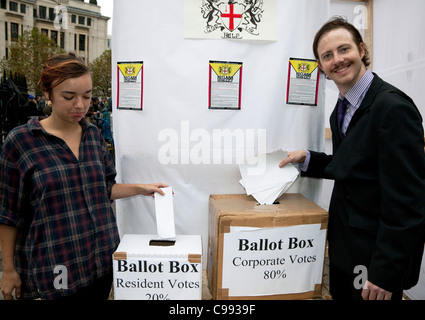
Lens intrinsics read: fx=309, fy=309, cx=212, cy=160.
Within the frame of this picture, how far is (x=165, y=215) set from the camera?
3.95 ft

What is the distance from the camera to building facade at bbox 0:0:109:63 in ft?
70.4

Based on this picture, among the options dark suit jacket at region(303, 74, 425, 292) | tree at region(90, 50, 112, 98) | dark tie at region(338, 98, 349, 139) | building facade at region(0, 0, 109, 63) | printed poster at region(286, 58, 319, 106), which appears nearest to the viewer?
dark suit jacket at region(303, 74, 425, 292)

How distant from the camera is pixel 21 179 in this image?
97 cm

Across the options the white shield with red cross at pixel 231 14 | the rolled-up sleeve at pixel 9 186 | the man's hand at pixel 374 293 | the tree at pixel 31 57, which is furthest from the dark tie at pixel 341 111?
the tree at pixel 31 57

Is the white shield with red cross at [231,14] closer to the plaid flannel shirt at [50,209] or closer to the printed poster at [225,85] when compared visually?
the printed poster at [225,85]

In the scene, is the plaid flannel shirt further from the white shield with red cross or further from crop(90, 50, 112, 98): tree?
crop(90, 50, 112, 98): tree

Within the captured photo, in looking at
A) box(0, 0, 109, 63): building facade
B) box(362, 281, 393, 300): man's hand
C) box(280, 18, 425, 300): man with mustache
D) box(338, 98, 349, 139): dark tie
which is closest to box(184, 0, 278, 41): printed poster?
box(280, 18, 425, 300): man with mustache

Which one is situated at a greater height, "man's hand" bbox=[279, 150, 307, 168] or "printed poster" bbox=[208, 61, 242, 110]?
"printed poster" bbox=[208, 61, 242, 110]

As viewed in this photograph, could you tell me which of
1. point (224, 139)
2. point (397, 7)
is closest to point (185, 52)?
point (224, 139)

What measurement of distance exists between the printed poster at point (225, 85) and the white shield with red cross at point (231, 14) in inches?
7.1

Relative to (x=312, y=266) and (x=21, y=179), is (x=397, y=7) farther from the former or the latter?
(x=21, y=179)

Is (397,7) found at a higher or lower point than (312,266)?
higher

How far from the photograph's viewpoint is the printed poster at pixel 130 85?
4.95 ft
